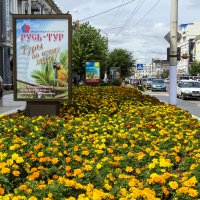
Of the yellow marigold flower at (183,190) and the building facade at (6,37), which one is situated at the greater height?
the building facade at (6,37)

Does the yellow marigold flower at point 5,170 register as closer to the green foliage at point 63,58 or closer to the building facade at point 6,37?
the green foliage at point 63,58

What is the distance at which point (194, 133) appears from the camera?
21.9ft

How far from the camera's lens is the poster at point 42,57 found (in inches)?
383

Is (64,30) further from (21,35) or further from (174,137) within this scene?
(174,137)

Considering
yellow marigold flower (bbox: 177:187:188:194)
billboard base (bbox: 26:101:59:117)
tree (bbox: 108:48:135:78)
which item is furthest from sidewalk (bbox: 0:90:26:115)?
tree (bbox: 108:48:135:78)

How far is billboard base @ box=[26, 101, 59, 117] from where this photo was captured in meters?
10.3

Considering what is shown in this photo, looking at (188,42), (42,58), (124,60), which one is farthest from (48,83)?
(188,42)

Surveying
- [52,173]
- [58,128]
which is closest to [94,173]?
[52,173]

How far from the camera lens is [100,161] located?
4.91 meters

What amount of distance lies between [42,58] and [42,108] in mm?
1241

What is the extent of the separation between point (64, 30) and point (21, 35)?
39.7 inches

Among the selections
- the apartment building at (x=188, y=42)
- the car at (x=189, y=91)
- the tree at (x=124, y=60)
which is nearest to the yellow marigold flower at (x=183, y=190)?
the car at (x=189, y=91)

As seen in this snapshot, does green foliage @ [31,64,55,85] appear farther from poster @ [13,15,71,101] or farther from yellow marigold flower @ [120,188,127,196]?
yellow marigold flower @ [120,188,127,196]

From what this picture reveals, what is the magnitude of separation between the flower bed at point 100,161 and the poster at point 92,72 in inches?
883
